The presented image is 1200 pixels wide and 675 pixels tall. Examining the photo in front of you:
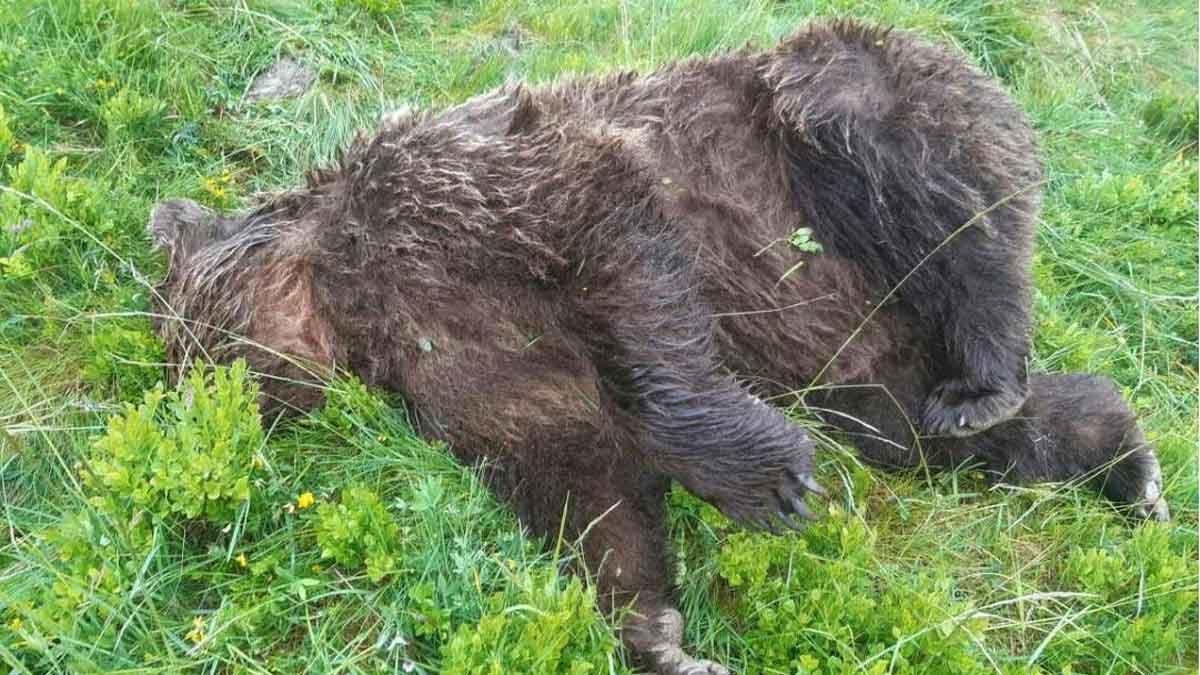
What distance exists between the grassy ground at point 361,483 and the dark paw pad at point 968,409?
23 centimetres

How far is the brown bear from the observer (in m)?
2.90

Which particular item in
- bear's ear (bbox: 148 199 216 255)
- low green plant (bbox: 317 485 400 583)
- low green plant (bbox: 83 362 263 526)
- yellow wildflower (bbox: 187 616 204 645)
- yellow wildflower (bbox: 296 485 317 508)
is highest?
bear's ear (bbox: 148 199 216 255)

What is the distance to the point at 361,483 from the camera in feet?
9.78

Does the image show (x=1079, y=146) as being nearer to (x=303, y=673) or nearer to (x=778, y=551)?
(x=778, y=551)

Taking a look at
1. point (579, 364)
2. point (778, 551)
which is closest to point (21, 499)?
point (579, 364)

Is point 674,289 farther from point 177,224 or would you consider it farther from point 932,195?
point 177,224

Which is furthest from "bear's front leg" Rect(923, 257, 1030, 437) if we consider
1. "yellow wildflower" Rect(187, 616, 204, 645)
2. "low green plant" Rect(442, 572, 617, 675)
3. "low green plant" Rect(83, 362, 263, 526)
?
"yellow wildflower" Rect(187, 616, 204, 645)

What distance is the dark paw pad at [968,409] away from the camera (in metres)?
3.32

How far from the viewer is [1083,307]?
4457 mm

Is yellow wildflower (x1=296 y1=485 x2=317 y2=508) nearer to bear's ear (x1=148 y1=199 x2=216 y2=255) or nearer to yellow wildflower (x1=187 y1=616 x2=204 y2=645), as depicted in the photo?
yellow wildflower (x1=187 y1=616 x2=204 y2=645)

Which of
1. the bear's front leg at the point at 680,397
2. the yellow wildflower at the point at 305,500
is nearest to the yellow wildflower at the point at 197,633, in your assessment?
the yellow wildflower at the point at 305,500

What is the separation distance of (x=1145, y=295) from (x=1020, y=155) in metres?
1.46

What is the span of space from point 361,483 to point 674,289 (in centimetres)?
113

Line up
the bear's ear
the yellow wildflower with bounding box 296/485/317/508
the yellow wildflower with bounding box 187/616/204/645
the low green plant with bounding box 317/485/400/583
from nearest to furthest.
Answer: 1. the yellow wildflower with bounding box 187/616/204/645
2. the low green plant with bounding box 317/485/400/583
3. the yellow wildflower with bounding box 296/485/317/508
4. the bear's ear
